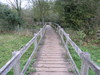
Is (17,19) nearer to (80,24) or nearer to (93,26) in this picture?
(80,24)

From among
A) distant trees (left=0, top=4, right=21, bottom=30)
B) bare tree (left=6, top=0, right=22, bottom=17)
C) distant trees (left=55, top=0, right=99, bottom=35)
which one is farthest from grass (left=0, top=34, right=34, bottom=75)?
bare tree (left=6, top=0, right=22, bottom=17)

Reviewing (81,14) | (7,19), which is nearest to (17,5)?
(7,19)

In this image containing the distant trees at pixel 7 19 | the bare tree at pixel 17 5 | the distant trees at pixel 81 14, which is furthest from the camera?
the bare tree at pixel 17 5

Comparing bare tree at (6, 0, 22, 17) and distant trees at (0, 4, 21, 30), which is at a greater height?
bare tree at (6, 0, 22, 17)

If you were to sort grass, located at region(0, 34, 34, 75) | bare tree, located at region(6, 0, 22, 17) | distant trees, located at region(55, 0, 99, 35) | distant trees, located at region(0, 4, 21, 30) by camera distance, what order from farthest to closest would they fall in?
1. bare tree, located at region(6, 0, 22, 17)
2. distant trees, located at region(0, 4, 21, 30)
3. distant trees, located at region(55, 0, 99, 35)
4. grass, located at region(0, 34, 34, 75)

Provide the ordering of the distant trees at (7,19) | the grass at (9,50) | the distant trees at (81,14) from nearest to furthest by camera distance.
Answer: the grass at (9,50)
the distant trees at (81,14)
the distant trees at (7,19)

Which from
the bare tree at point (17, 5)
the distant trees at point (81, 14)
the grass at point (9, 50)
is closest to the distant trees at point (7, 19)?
the bare tree at point (17, 5)

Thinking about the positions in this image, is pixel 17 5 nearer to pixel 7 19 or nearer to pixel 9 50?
pixel 7 19

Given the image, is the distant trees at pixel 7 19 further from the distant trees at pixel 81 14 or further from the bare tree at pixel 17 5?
the distant trees at pixel 81 14

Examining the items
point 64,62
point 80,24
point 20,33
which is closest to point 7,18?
point 20,33

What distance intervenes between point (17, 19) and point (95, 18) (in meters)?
9.11

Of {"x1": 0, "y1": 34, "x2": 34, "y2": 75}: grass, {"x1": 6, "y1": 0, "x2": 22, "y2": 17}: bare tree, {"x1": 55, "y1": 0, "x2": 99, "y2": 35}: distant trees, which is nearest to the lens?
{"x1": 0, "y1": 34, "x2": 34, "y2": 75}: grass

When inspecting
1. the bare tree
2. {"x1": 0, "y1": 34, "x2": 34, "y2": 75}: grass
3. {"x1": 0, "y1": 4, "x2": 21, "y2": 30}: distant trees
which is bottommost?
{"x1": 0, "y1": 34, "x2": 34, "y2": 75}: grass

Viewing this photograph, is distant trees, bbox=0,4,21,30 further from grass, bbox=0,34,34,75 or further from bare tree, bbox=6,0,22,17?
grass, bbox=0,34,34,75
